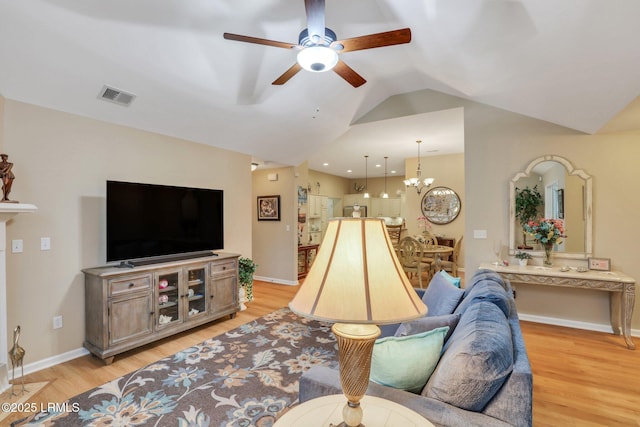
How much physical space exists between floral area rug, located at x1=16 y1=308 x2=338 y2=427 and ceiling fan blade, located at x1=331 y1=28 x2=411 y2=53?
2.48 m

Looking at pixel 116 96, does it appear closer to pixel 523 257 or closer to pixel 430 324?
pixel 430 324

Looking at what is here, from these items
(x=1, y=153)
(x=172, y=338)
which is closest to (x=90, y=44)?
(x=1, y=153)

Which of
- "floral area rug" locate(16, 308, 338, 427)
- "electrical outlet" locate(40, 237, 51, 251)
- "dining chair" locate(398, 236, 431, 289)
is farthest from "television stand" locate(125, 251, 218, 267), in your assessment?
"dining chair" locate(398, 236, 431, 289)

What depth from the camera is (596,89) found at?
2.81 metres

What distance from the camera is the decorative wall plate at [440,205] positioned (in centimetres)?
718

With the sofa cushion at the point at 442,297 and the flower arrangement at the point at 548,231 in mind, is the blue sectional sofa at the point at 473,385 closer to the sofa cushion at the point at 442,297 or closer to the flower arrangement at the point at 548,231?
the sofa cushion at the point at 442,297

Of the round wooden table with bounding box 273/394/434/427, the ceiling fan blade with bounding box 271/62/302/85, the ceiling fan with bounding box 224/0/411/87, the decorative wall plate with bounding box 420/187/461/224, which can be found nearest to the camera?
the round wooden table with bounding box 273/394/434/427

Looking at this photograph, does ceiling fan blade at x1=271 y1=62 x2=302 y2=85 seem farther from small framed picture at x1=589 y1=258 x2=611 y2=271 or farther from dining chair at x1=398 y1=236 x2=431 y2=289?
small framed picture at x1=589 y1=258 x2=611 y2=271

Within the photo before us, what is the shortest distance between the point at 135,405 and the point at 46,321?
4.37 ft

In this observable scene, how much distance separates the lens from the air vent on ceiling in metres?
2.80

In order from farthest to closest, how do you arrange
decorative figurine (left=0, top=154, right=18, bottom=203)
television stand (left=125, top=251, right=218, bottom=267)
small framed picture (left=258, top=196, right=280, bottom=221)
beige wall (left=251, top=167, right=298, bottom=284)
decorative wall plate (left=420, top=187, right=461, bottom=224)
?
decorative wall plate (left=420, top=187, right=461, bottom=224)
small framed picture (left=258, top=196, right=280, bottom=221)
beige wall (left=251, top=167, right=298, bottom=284)
television stand (left=125, top=251, right=218, bottom=267)
decorative figurine (left=0, top=154, right=18, bottom=203)

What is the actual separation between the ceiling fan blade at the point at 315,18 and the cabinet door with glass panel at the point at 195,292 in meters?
2.72

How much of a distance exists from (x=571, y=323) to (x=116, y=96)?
5706mm

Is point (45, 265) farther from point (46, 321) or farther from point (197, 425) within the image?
point (197, 425)
